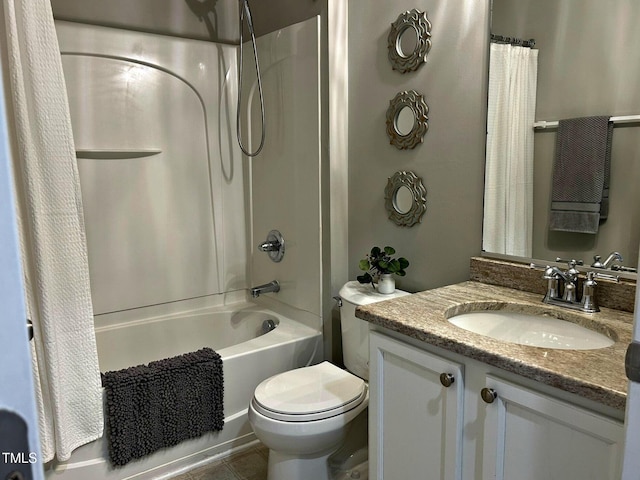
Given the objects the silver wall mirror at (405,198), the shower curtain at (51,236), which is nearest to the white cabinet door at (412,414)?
the silver wall mirror at (405,198)

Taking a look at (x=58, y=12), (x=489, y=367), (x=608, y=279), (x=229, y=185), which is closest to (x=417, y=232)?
(x=608, y=279)

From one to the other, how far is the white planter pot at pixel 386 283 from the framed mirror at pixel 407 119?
0.56m

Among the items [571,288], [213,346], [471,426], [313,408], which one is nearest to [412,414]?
[471,426]

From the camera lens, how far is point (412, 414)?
147 centimetres

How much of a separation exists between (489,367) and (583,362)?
0.21 metres

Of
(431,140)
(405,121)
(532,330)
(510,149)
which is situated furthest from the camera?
(405,121)

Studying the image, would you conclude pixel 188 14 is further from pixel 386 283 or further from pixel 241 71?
pixel 386 283

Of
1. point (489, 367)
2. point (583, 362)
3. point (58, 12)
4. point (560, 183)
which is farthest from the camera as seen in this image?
point (58, 12)

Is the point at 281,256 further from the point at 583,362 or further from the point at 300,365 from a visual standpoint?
the point at 583,362

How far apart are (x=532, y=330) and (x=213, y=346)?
6.29 ft

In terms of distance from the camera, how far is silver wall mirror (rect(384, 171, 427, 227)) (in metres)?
2.11

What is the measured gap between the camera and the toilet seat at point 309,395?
180 cm

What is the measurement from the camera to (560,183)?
1.65 m

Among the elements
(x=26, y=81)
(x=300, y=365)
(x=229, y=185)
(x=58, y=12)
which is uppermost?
(x=58, y=12)
